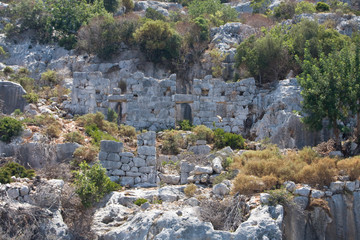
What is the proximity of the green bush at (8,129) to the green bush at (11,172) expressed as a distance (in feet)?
10.5

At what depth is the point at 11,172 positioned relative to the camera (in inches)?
603

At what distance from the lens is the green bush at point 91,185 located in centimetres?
1434

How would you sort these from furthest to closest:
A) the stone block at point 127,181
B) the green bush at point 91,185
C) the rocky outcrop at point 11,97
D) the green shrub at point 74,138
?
the rocky outcrop at point 11,97
the green shrub at point 74,138
the stone block at point 127,181
the green bush at point 91,185

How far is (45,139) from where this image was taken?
1919cm

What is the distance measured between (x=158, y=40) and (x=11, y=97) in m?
9.66

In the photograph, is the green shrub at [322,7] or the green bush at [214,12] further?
the green bush at [214,12]

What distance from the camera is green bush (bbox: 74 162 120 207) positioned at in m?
14.3

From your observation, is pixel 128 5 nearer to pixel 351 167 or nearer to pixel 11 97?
pixel 11 97

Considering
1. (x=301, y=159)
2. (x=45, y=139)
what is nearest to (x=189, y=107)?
(x=45, y=139)

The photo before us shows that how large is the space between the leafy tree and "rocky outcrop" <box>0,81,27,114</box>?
12.0 m

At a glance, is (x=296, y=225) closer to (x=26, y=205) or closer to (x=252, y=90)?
(x=26, y=205)

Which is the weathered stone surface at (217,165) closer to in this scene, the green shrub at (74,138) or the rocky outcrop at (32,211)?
the rocky outcrop at (32,211)

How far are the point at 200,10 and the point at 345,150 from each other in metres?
21.3

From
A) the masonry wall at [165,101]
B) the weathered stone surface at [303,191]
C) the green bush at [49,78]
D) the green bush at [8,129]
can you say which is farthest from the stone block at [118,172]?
the green bush at [49,78]
